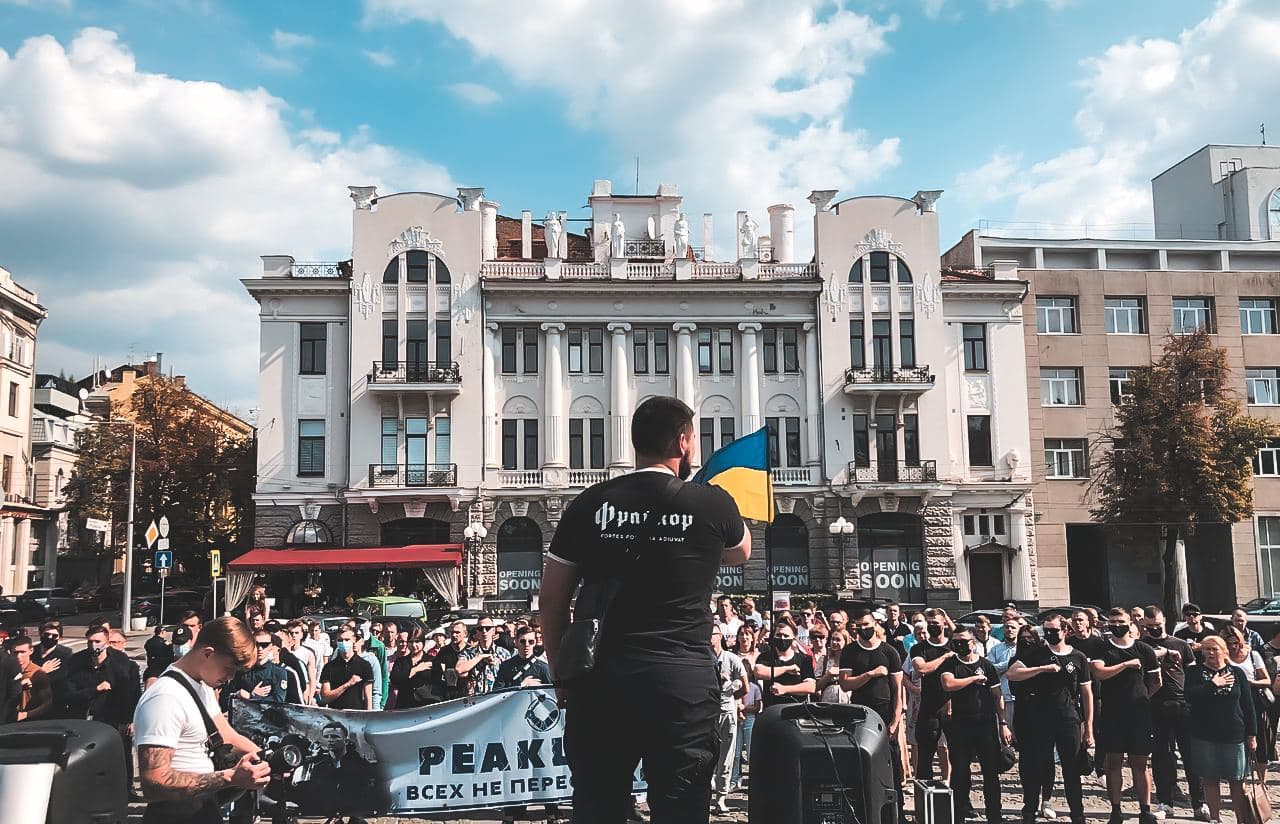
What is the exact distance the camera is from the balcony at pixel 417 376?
3975cm

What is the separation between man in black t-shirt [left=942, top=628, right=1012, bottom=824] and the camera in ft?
33.0

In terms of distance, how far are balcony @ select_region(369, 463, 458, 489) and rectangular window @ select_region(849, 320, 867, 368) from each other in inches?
627

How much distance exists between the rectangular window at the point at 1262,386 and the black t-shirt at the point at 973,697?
4012cm

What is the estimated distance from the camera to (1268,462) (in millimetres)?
43531

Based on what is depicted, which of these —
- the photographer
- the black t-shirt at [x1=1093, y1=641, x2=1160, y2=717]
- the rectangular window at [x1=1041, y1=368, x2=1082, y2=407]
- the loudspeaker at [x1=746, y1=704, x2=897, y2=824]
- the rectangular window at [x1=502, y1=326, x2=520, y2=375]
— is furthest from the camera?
the rectangular window at [x1=1041, y1=368, x2=1082, y2=407]

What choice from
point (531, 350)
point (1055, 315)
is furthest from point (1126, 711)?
point (1055, 315)

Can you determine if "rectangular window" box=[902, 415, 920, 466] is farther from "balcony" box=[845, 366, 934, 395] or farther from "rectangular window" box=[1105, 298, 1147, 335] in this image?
"rectangular window" box=[1105, 298, 1147, 335]

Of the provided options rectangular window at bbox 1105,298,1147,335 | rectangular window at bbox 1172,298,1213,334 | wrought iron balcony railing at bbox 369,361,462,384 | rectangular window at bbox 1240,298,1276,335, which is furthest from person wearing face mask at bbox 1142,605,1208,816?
rectangular window at bbox 1240,298,1276,335

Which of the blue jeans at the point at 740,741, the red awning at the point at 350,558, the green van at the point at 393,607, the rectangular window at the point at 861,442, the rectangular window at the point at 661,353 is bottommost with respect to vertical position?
the blue jeans at the point at 740,741

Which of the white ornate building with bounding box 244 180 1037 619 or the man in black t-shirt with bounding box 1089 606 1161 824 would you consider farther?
the white ornate building with bounding box 244 180 1037 619

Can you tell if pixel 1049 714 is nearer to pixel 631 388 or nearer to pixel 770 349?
pixel 631 388

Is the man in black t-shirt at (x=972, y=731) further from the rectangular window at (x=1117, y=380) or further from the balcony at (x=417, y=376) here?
the rectangular window at (x=1117, y=380)

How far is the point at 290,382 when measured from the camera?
4075cm

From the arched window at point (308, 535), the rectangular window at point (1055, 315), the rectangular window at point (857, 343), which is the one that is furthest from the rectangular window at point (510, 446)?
the rectangular window at point (1055, 315)
